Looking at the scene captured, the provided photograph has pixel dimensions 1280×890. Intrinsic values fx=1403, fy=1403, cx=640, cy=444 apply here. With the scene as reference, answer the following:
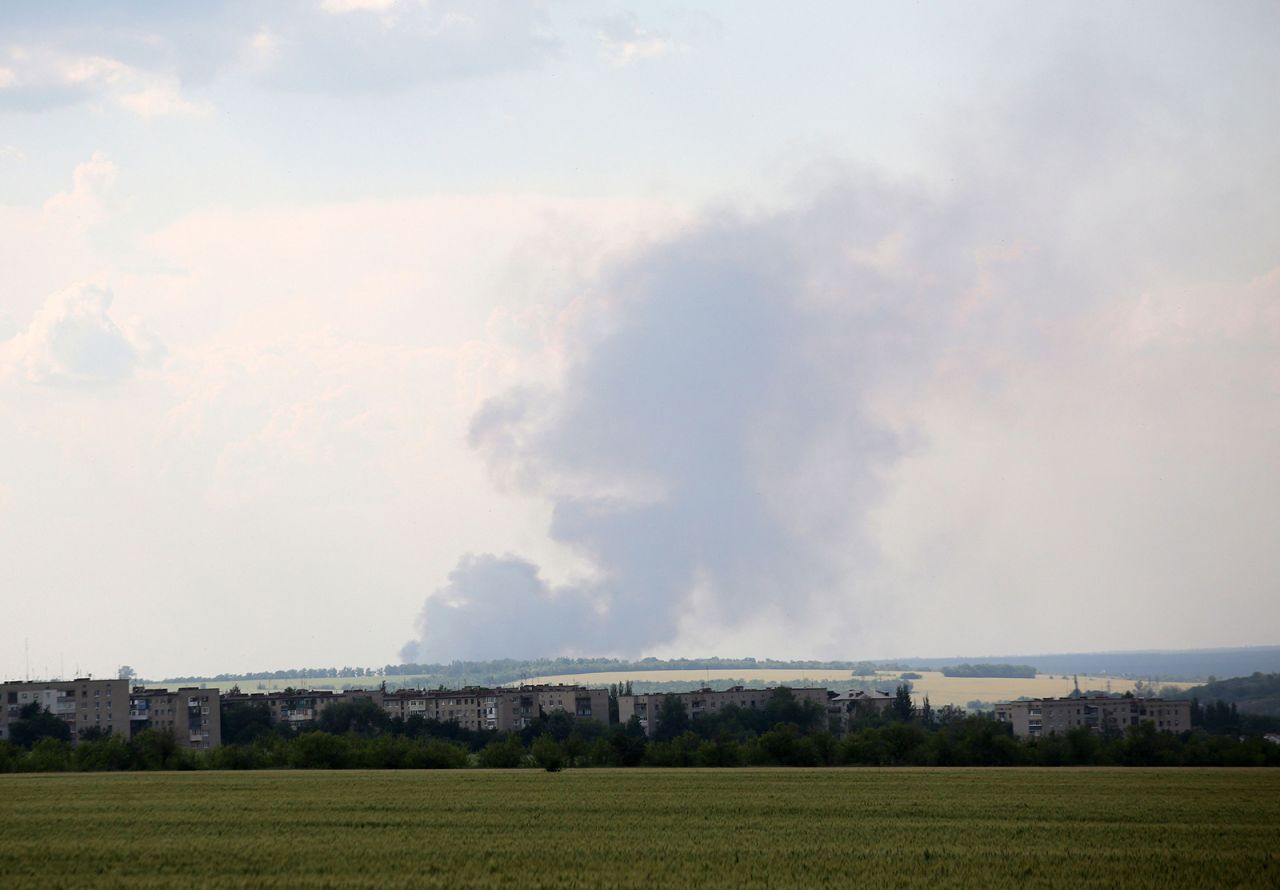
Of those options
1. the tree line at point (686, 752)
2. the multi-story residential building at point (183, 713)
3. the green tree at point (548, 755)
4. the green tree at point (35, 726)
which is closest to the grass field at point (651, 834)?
the green tree at point (548, 755)

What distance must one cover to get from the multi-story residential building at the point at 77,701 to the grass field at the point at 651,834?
4288 inches

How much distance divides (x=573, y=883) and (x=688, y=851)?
274 inches

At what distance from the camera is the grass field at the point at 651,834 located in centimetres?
3738

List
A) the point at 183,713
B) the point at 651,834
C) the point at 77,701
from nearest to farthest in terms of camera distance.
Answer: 1. the point at 651,834
2. the point at 77,701
3. the point at 183,713

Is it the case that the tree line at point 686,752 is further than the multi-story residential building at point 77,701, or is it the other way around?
the multi-story residential building at point 77,701

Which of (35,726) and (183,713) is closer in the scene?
(35,726)

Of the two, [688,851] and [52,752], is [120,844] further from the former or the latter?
[52,752]

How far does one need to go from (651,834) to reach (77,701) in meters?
151

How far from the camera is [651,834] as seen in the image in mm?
47125

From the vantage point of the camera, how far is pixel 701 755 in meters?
106

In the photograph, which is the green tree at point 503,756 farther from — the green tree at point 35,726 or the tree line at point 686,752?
the green tree at point 35,726

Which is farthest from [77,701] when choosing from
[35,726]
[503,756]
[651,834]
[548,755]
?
[651,834]

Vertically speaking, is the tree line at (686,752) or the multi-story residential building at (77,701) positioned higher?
the multi-story residential building at (77,701)

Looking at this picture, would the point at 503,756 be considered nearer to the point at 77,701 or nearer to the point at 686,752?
the point at 686,752
